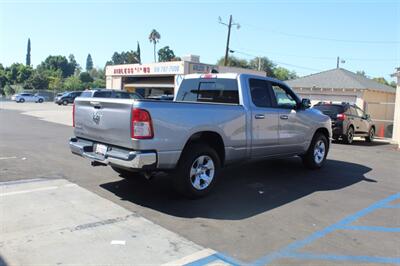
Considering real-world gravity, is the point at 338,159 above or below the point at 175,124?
below

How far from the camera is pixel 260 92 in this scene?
24.6 ft

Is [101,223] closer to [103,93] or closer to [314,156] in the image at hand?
[314,156]

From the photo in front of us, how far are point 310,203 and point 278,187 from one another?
100cm

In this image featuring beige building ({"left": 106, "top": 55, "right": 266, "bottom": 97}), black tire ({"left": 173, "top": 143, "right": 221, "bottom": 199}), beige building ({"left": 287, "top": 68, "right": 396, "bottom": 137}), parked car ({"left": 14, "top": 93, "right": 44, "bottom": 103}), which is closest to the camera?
black tire ({"left": 173, "top": 143, "right": 221, "bottom": 199})

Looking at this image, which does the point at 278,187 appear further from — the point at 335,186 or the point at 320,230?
the point at 320,230

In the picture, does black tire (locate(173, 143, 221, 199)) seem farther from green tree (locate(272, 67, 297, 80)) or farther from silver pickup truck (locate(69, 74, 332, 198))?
green tree (locate(272, 67, 297, 80))

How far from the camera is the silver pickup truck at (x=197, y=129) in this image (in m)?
5.52

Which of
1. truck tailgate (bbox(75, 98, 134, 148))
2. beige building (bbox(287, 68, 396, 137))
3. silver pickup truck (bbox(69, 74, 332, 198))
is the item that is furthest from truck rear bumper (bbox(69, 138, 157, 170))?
beige building (bbox(287, 68, 396, 137))

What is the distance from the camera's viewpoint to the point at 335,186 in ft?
25.0

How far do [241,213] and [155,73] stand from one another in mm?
31659

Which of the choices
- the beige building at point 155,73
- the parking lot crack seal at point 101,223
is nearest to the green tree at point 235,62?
the beige building at point 155,73

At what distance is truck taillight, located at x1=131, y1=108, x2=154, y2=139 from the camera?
542 centimetres

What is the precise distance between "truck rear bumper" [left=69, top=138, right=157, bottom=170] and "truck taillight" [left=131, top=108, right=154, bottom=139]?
0.25 metres

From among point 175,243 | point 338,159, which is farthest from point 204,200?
point 338,159
